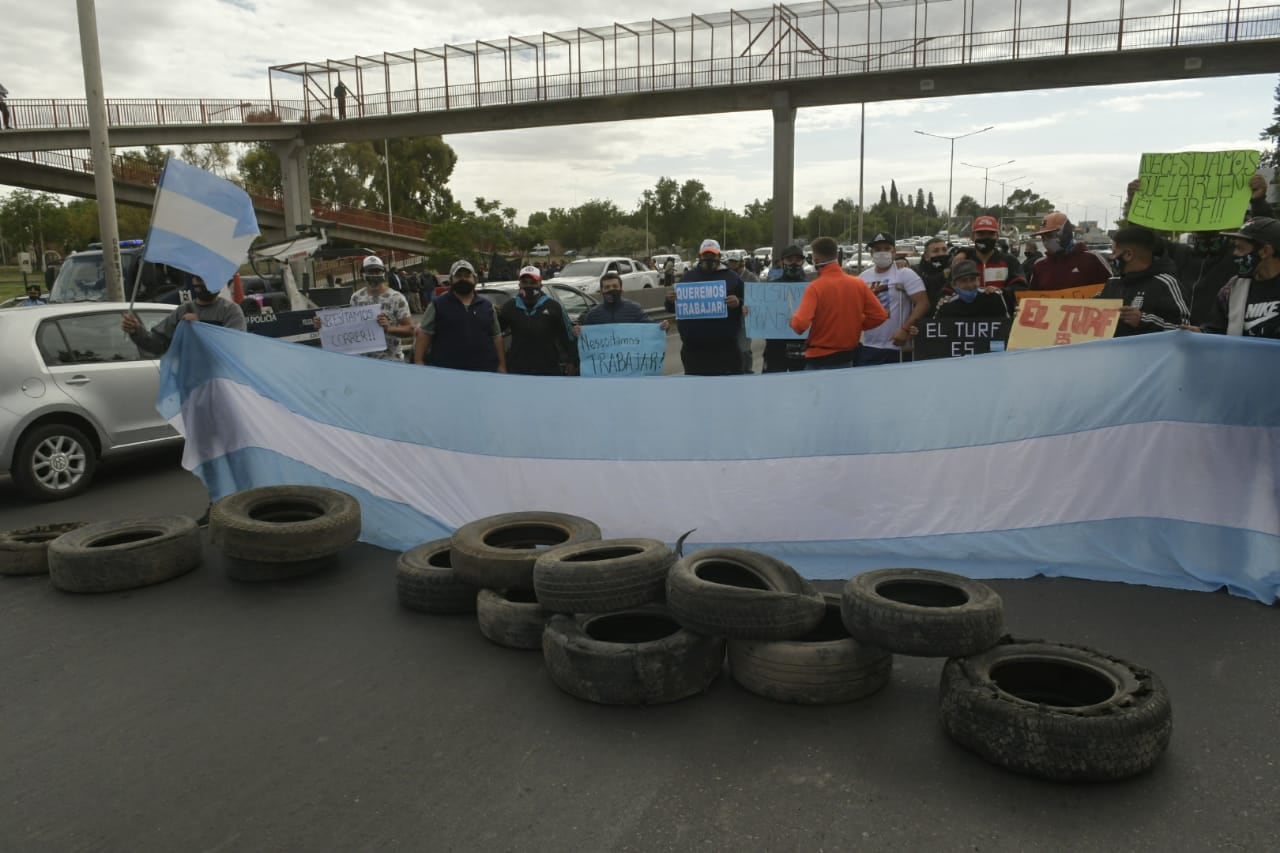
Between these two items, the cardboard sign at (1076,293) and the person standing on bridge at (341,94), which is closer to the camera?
the cardboard sign at (1076,293)

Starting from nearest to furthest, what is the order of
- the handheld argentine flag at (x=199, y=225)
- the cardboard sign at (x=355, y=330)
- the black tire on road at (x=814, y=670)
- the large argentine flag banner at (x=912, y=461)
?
the black tire on road at (x=814, y=670) → the large argentine flag banner at (x=912, y=461) → the handheld argentine flag at (x=199, y=225) → the cardboard sign at (x=355, y=330)

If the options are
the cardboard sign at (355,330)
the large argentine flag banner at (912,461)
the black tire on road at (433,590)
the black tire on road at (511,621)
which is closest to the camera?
the black tire on road at (511,621)

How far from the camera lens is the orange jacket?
8.03 meters

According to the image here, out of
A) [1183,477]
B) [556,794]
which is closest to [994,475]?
[1183,477]

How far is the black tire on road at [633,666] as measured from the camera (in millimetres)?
4246

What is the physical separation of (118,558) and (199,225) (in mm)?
2935

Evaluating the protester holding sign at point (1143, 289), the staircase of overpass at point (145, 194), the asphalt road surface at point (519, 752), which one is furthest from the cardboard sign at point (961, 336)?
the staircase of overpass at point (145, 194)

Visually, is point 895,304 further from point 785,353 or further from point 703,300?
point 703,300

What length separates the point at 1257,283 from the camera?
5996 mm

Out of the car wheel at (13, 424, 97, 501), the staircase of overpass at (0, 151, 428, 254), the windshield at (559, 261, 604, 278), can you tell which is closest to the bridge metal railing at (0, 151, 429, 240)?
the staircase of overpass at (0, 151, 428, 254)

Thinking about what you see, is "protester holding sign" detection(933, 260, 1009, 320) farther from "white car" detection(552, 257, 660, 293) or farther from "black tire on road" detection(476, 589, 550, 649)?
Answer: "white car" detection(552, 257, 660, 293)

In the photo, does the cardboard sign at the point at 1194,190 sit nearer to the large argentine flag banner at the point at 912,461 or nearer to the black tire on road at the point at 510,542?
the large argentine flag banner at the point at 912,461

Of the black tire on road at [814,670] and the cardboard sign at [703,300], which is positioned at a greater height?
the cardboard sign at [703,300]

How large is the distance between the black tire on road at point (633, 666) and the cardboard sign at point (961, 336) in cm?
482
